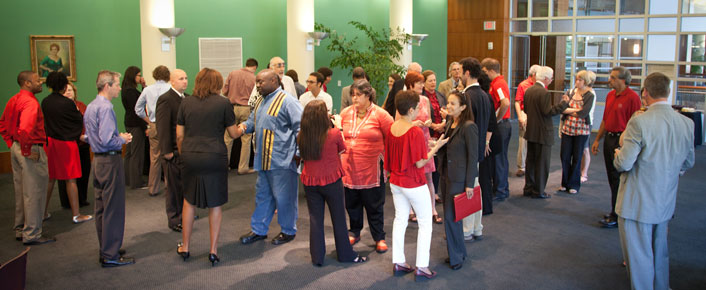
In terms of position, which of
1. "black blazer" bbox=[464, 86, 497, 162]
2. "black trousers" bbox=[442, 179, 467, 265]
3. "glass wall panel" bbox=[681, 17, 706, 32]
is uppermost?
"glass wall panel" bbox=[681, 17, 706, 32]

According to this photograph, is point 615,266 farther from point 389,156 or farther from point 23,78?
point 23,78

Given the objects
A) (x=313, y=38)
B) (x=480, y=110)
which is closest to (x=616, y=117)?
(x=480, y=110)

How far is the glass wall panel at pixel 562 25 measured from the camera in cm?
1360

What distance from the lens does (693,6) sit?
1170 cm

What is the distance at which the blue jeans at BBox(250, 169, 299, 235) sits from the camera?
5.48m

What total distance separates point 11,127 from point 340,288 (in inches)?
137

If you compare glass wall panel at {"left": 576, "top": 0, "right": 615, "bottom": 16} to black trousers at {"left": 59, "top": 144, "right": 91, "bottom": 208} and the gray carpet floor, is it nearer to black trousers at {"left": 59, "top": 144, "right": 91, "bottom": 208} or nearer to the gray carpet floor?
the gray carpet floor

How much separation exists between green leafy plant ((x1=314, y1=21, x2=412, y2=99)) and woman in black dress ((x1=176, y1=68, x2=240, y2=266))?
7.16 metres

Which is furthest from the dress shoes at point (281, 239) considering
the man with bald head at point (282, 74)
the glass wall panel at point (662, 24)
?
the glass wall panel at point (662, 24)

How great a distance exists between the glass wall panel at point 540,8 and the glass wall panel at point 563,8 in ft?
0.67

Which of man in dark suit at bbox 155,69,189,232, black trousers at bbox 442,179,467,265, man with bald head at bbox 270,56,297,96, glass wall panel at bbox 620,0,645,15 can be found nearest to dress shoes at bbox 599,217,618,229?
black trousers at bbox 442,179,467,265

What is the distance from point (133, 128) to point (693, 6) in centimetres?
1056

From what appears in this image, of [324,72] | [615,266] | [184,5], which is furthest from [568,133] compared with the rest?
[184,5]

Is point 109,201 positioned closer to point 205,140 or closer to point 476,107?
point 205,140
